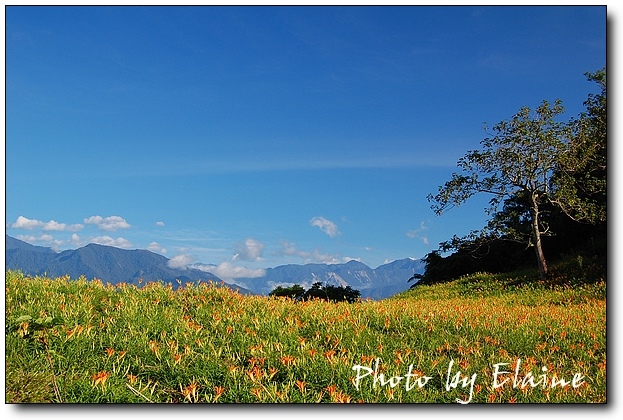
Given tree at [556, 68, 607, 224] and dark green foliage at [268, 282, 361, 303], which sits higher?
tree at [556, 68, 607, 224]

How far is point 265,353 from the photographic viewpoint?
502cm

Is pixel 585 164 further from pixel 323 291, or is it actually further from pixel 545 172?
pixel 323 291

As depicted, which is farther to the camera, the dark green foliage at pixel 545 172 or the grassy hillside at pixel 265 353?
the dark green foliage at pixel 545 172

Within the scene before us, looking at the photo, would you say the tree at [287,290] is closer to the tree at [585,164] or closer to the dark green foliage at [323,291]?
the dark green foliage at [323,291]

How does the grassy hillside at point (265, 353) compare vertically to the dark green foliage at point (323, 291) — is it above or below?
below

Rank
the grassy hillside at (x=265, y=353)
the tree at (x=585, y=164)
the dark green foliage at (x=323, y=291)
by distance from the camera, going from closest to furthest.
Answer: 1. the grassy hillside at (x=265, y=353)
2. the dark green foliage at (x=323, y=291)
3. the tree at (x=585, y=164)

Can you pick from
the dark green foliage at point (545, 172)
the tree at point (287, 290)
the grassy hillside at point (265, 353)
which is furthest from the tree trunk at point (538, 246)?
the grassy hillside at point (265, 353)

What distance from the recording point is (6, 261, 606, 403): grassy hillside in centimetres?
456

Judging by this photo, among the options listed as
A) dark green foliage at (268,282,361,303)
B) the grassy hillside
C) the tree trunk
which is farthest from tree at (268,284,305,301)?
the tree trunk

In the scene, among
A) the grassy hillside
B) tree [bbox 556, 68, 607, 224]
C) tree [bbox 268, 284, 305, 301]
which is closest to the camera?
the grassy hillside

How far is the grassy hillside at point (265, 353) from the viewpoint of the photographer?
4.56 meters

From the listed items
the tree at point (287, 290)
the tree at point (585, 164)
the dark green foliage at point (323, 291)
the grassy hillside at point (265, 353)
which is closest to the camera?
the grassy hillside at point (265, 353)

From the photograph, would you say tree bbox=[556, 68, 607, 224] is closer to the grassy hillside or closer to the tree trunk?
the tree trunk

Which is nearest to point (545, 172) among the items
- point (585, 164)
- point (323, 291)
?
point (585, 164)
